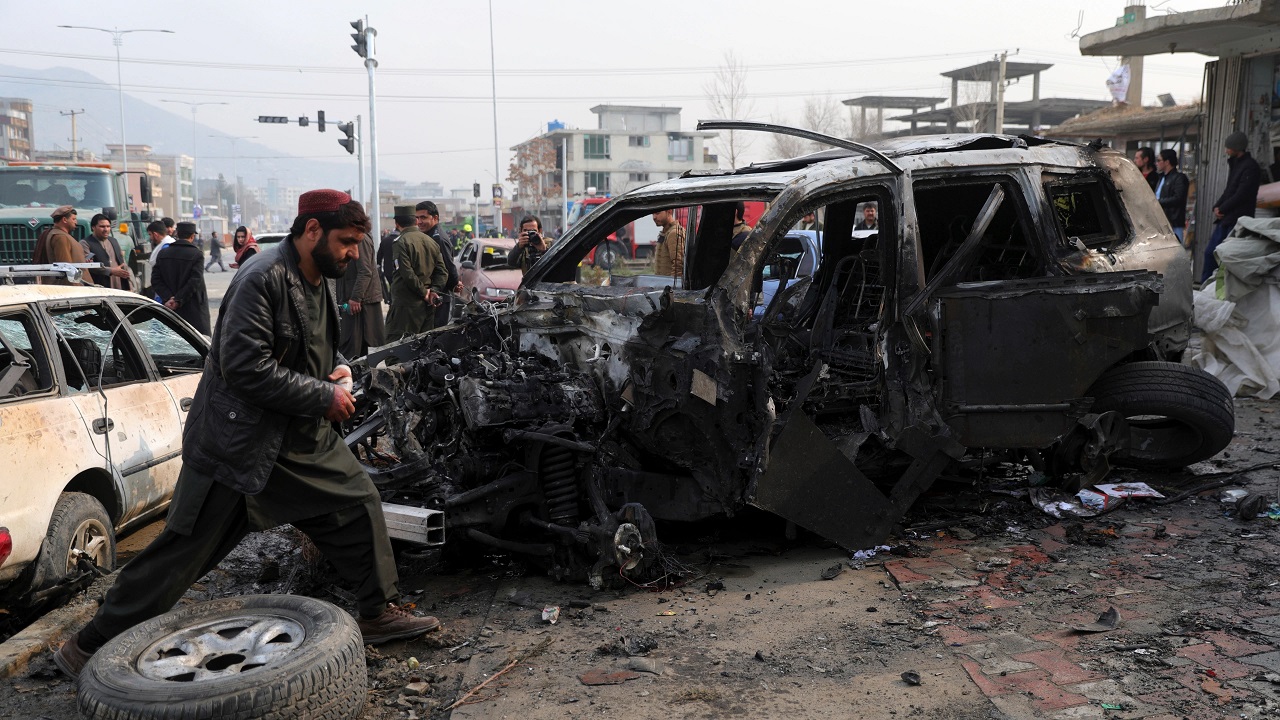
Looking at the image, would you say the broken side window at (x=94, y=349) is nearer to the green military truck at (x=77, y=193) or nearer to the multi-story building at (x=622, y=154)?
the green military truck at (x=77, y=193)

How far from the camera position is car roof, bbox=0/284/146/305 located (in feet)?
15.0

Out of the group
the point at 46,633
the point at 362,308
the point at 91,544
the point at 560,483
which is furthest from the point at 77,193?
the point at 560,483

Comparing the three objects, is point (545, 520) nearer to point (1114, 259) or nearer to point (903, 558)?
point (903, 558)

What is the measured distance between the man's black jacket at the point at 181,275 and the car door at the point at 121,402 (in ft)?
16.8

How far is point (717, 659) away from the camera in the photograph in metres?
3.72

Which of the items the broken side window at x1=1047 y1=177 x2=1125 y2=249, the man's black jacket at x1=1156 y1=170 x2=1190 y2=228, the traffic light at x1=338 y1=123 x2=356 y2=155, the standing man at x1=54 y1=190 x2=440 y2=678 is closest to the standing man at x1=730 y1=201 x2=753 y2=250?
the broken side window at x1=1047 y1=177 x2=1125 y2=249

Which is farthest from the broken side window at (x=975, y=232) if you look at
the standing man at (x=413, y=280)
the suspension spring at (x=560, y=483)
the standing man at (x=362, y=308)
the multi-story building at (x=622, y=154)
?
the multi-story building at (x=622, y=154)

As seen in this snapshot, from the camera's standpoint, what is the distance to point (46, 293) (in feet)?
15.7

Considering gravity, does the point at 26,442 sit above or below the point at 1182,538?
above

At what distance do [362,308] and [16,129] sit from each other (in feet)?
378

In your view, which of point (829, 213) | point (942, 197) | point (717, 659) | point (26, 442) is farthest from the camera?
point (829, 213)

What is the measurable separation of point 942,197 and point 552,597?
324 cm

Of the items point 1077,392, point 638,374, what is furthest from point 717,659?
point 1077,392

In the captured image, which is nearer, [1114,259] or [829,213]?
[1114,259]
